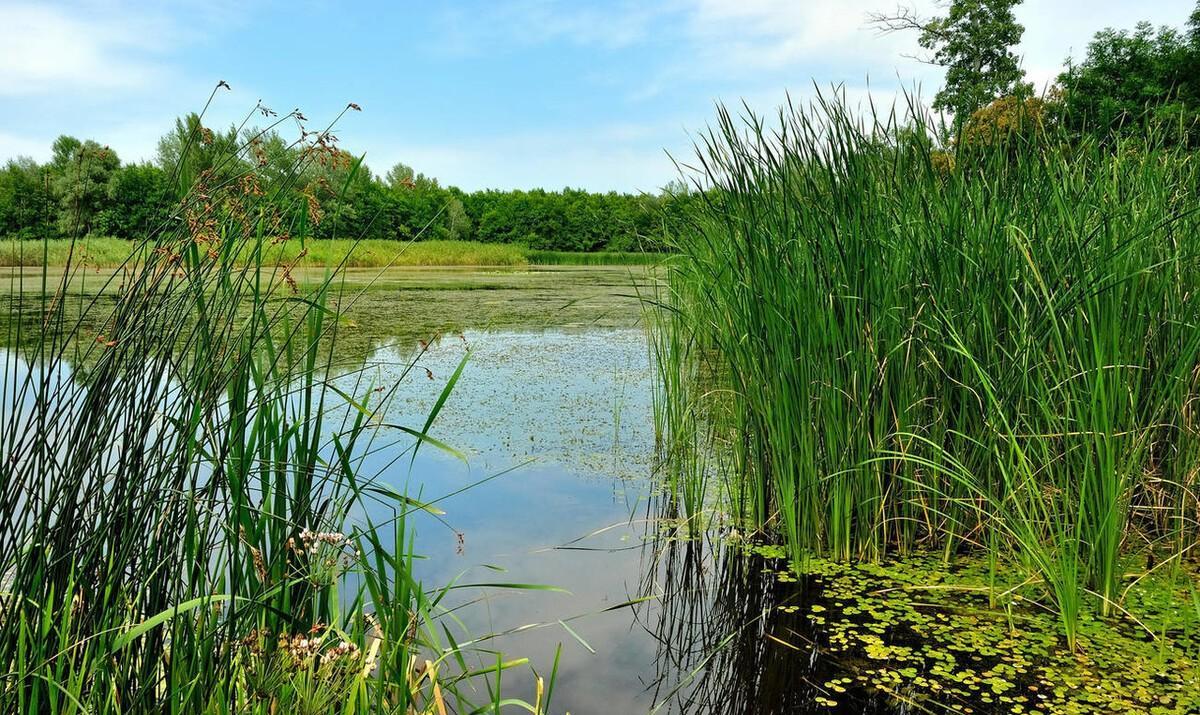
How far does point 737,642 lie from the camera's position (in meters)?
1.98

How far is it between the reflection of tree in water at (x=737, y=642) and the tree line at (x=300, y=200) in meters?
1.18

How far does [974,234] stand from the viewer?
2160 mm

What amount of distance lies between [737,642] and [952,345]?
98 cm

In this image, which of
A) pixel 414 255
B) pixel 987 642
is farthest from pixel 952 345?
pixel 414 255

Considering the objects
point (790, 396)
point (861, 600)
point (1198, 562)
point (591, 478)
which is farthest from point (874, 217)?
point (591, 478)

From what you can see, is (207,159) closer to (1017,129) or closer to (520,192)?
(1017,129)

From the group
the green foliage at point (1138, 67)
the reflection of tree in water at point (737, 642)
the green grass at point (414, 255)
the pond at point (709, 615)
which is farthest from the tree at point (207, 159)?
the green foliage at point (1138, 67)

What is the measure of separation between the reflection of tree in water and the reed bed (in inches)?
7.7

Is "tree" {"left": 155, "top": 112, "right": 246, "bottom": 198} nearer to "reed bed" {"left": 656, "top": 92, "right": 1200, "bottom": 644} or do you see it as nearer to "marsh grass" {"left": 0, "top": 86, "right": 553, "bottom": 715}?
"marsh grass" {"left": 0, "top": 86, "right": 553, "bottom": 715}

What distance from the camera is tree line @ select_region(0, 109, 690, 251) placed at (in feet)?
4.19

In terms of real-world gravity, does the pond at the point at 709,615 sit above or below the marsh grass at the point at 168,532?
below

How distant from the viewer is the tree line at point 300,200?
1.28 meters

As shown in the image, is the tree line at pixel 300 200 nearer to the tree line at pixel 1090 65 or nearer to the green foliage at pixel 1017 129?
the green foliage at pixel 1017 129

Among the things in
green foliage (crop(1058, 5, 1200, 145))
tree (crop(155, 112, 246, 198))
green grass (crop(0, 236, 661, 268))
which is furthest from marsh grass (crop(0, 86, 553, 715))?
green foliage (crop(1058, 5, 1200, 145))
